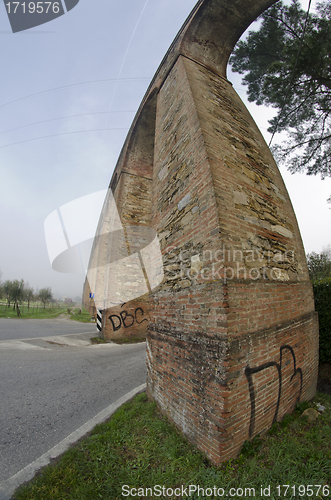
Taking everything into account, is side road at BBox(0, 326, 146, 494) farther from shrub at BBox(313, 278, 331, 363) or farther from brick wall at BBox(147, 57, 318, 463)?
shrub at BBox(313, 278, 331, 363)

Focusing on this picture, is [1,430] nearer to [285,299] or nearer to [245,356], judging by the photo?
[245,356]

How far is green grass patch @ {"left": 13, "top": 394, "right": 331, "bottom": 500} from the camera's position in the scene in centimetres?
182

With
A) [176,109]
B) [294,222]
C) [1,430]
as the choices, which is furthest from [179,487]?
[176,109]

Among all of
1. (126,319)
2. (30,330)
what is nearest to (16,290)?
(30,330)

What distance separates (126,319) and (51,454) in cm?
590

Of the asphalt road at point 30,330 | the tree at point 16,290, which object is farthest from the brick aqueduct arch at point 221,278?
the tree at point 16,290

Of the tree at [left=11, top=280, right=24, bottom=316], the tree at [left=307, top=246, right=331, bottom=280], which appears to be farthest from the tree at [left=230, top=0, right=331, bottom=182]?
the tree at [left=11, top=280, right=24, bottom=316]

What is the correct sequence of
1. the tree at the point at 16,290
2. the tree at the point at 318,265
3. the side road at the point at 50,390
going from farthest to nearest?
the tree at the point at 16,290, the tree at the point at 318,265, the side road at the point at 50,390

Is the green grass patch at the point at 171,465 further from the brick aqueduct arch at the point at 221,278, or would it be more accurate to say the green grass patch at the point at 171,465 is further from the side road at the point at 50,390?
the side road at the point at 50,390

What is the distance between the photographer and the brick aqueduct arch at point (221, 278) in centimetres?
219

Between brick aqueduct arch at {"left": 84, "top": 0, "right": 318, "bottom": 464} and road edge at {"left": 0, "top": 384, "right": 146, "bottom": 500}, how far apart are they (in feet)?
2.30

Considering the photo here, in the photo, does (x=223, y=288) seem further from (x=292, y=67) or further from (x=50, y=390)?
(x=292, y=67)

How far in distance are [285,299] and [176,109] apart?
3839mm

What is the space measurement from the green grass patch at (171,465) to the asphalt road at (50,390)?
1.48ft
